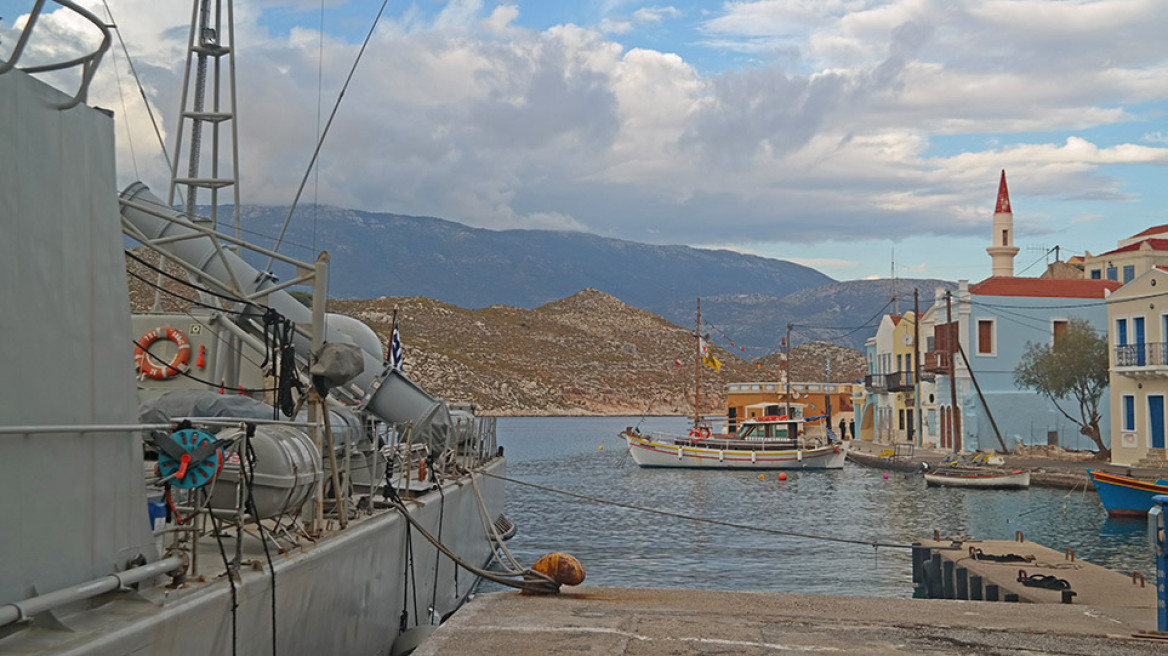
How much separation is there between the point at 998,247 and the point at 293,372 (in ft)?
228

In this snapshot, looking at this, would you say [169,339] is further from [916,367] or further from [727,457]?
[727,457]

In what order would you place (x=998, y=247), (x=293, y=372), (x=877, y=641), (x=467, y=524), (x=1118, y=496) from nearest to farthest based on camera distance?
(x=877, y=641) → (x=293, y=372) → (x=467, y=524) → (x=1118, y=496) → (x=998, y=247)

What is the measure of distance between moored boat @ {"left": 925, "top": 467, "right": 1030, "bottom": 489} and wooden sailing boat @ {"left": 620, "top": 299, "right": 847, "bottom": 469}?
Result: 48.9ft

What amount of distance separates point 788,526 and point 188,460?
31399 millimetres

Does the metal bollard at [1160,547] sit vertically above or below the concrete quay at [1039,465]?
above

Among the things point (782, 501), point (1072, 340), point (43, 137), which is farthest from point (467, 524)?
point (1072, 340)

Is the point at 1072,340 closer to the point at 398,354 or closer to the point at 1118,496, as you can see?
the point at 1118,496

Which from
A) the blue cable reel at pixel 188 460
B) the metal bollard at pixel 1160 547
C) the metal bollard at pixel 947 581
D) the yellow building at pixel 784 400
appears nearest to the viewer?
the blue cable reel at pixel 188 460

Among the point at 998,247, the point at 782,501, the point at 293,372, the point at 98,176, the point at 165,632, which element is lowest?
the point at 782,501

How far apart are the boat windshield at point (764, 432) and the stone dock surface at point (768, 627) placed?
54604 millimetres

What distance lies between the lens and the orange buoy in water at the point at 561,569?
1309 centimetres

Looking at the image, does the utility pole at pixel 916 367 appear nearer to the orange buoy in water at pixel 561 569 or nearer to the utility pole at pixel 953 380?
the utility pole at pixel 953 380

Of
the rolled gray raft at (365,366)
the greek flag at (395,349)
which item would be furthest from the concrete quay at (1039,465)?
the rolled gray raft at (365,366)

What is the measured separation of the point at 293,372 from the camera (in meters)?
12.8
